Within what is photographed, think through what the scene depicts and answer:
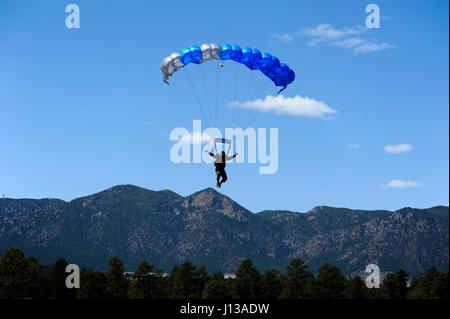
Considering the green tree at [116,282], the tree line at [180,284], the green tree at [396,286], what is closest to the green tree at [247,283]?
the tree line at [180,284]

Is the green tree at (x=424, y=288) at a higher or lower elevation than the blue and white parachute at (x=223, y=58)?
lower

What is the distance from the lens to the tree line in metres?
112

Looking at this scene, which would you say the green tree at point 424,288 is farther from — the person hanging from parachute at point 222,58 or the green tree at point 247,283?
the person hanging from parachute at point 222,58

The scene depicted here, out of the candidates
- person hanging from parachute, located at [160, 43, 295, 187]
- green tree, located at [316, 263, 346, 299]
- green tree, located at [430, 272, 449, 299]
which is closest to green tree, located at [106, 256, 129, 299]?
green tree, located at [316, 263, 346, 299]

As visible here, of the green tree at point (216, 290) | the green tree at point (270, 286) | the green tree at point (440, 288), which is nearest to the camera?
the green tree at point (216, 290)

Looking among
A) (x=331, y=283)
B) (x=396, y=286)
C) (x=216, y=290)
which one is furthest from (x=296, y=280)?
(x=216, y=290)

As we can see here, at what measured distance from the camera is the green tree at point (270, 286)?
115 metres

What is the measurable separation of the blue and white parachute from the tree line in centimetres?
5819
